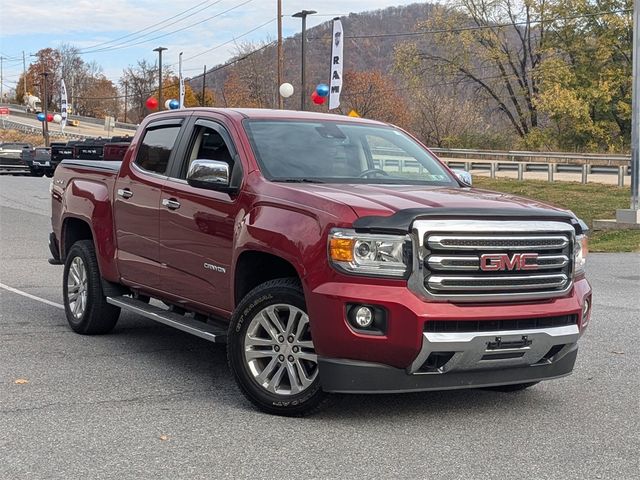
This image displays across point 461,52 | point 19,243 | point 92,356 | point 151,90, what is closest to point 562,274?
point 92,356

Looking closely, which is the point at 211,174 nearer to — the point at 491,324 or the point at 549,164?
the point at 491,324

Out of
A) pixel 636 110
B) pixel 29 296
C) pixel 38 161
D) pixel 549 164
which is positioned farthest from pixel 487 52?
pixel 29 296

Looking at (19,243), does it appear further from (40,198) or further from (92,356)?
(40,198)

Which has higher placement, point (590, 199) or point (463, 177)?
point (463, 177)

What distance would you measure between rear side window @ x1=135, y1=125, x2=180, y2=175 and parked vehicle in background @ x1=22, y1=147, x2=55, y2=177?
3827cm

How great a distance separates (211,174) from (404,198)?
4.39ft

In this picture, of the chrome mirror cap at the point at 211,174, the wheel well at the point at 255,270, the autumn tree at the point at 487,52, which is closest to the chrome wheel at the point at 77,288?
the chrome mirror cap at the point at 211,174

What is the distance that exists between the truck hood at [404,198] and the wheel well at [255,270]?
50 cm

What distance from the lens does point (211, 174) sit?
600 centimetres

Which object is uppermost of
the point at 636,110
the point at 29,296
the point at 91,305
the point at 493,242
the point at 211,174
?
the point at 636,110

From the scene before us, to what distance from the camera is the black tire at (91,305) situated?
7.93 meters

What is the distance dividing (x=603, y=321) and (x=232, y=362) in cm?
484

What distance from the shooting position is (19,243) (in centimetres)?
1664

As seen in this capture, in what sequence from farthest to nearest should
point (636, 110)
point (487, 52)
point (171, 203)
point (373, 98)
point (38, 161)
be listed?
point (373, 98) < point (487, 52) < point (38, 161) < point (636, 110) < point (171, 203)
